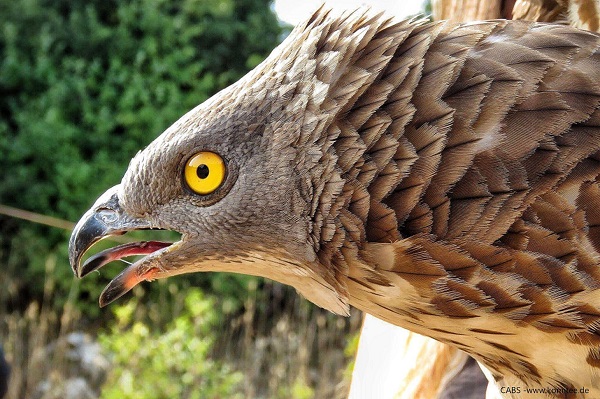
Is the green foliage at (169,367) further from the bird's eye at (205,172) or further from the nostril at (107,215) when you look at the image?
the bird's eye at (205,172)

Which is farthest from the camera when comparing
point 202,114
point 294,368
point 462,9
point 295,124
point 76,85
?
point 76,85

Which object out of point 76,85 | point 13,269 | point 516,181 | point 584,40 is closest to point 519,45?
point 584,40

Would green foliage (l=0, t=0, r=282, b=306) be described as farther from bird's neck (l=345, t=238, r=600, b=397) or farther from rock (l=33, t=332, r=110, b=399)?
bird's neck (l=345, t=238, r=600, b=397)

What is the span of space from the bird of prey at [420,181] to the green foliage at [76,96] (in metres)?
5.28

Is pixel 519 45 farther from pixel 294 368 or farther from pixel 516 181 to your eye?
pixel 294 368

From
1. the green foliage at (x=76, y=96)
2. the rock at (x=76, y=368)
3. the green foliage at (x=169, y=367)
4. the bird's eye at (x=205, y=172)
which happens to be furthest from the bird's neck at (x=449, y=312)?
the green foliage at (x=76, y=96)

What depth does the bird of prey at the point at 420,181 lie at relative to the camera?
4.31ft

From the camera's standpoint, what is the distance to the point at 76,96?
22.0 feet

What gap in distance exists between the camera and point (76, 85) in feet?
21.6

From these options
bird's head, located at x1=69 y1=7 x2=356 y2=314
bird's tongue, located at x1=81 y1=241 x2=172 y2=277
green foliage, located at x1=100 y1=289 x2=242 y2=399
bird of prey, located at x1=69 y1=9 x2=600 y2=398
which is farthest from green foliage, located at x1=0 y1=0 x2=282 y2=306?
bird of prey, located at x1=69 y1=9 x2=600 y2=398

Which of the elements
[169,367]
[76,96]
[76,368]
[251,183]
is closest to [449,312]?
[251,183]

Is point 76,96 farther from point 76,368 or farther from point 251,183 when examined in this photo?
point 251,183

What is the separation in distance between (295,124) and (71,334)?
19.1 ft

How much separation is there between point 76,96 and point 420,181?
5.98 meters
